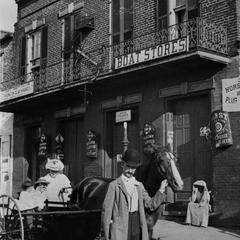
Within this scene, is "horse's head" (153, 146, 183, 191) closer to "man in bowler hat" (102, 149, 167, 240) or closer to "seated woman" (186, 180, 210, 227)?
"man in bowler hat" (102, 149, 167, 240)

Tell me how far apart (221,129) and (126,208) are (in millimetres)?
7576

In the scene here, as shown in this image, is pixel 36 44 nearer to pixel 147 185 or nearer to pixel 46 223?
pixel 46 223

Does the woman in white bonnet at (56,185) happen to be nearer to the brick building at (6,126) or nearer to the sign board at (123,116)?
the sign board at (123,116)

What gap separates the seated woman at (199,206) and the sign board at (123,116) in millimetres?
3938

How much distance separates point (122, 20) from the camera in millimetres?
17141

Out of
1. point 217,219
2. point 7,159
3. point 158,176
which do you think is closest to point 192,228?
point 217,219

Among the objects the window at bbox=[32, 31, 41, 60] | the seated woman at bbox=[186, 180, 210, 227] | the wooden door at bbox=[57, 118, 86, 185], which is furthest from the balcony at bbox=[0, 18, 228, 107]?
A: the seated woman at bbox=[186, 180, 210, 227]

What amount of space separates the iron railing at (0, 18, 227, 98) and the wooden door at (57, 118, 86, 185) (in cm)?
175

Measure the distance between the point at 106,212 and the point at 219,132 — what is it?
7.78m

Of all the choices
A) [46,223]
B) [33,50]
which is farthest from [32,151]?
[46,223]

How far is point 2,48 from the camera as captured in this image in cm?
2423

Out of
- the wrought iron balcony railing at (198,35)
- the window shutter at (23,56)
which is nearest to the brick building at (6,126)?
the window shutter at (23,56)

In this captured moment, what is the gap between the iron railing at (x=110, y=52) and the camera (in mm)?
13516

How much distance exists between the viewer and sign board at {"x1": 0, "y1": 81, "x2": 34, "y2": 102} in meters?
19.5
